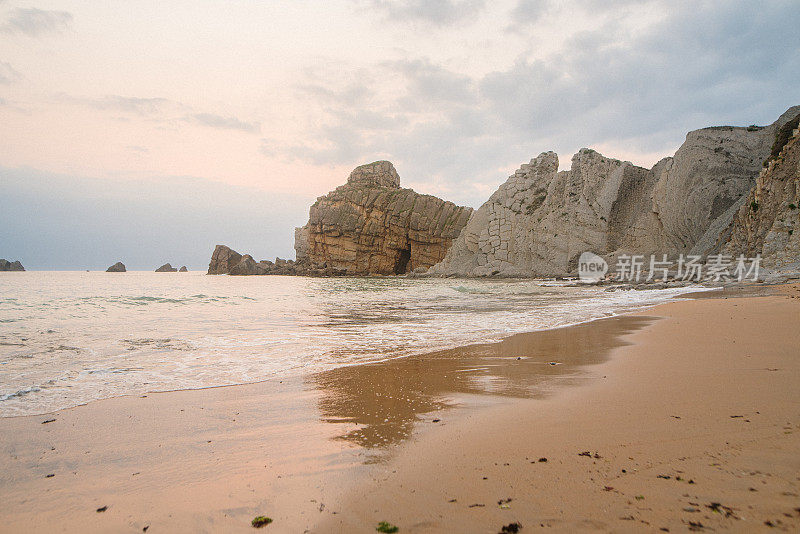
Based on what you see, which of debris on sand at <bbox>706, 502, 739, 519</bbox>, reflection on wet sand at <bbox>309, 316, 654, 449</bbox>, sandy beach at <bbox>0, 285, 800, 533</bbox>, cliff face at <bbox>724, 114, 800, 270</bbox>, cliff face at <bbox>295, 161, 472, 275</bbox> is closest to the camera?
debris on sand at <bbox>706, 502, 739, 519</bbox>

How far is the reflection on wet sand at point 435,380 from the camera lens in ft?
9.21

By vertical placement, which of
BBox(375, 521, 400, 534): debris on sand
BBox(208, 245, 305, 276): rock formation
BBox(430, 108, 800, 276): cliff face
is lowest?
BBox(375, 521, 400, 534): debris on sand

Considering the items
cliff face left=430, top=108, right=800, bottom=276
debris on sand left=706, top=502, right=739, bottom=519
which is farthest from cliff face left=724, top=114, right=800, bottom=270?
debris on sand left=706, top=502, right=739, bottom=519

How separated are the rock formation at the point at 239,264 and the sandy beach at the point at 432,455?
233 feet

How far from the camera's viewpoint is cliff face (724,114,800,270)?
20016 mm

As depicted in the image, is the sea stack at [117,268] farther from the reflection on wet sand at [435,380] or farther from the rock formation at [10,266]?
the reflection on wet sand at [435,380]

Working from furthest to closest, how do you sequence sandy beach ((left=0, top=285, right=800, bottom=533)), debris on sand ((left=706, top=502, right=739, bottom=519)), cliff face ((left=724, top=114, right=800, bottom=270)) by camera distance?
cliff face ((left=724, top=114, right=800, bottom=270))
sandy beach ((left=0, top=285, right=800, bottom=533))
debris on sand ((left=706, top=502, right=739, bottom=519))

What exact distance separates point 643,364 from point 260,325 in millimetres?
6838

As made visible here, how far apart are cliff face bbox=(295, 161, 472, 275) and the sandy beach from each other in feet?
207

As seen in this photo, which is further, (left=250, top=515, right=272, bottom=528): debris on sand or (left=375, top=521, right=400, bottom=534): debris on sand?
(left=250, top=515, right=272, bottom=528): debris on sand

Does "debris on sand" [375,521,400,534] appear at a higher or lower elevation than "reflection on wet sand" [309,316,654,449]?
higher

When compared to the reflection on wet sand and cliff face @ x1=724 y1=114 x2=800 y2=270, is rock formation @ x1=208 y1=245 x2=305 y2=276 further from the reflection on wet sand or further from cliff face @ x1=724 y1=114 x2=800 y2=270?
the reflection on wet sand

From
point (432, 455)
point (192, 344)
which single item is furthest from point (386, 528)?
point (192, 344)

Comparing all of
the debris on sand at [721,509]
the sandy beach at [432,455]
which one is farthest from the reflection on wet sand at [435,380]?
the debris on sand at [721,509]
